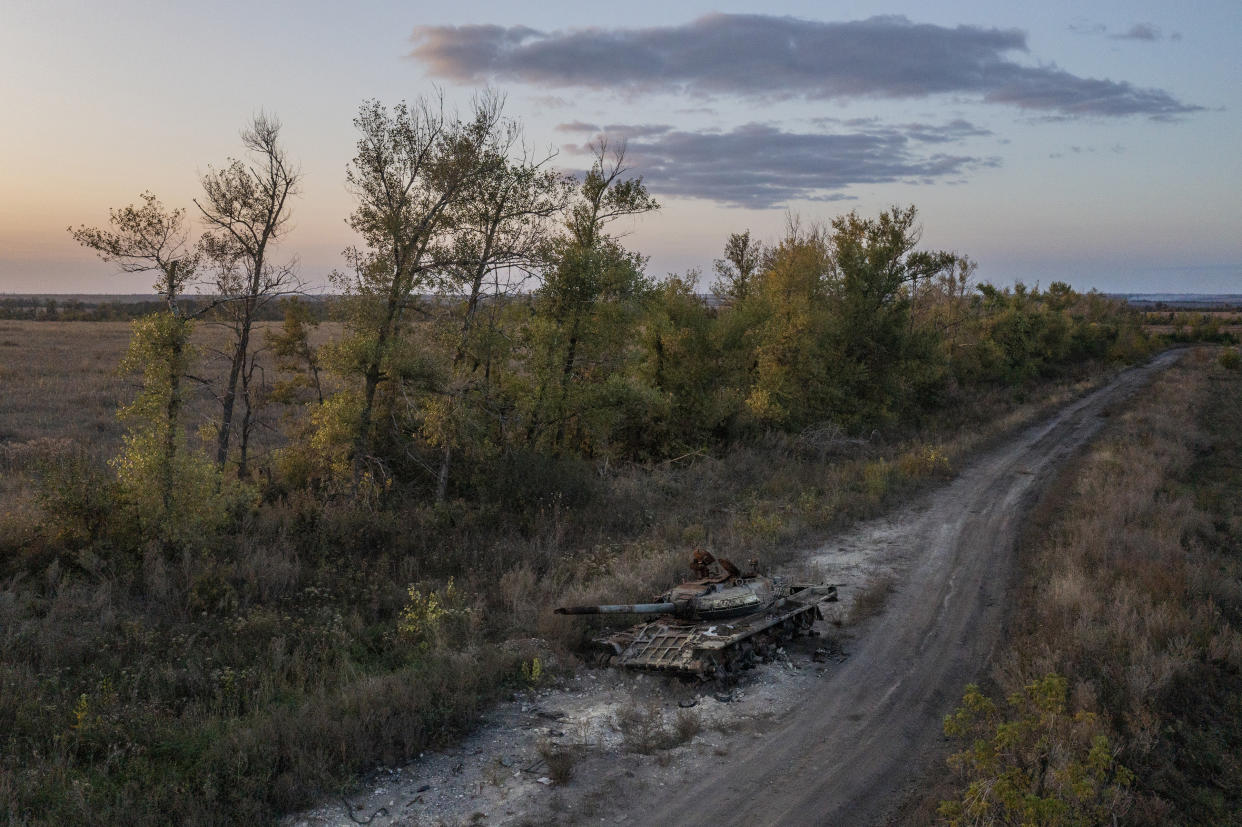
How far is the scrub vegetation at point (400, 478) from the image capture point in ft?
31.5

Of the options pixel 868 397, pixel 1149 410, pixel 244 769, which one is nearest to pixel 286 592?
pixel 244 769

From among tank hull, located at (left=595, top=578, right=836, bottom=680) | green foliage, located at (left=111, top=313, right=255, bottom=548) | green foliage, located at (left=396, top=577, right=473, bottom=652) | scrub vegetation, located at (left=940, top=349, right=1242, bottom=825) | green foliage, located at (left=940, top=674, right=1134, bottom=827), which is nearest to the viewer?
green foliage, located at (left=940, top=674, right=1134, bottom=827)

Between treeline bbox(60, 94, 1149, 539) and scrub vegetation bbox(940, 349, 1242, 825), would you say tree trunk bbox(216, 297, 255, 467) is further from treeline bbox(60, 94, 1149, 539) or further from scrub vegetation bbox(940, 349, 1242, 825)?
scrub vegetation bbox(940, 349, 1242, 825)

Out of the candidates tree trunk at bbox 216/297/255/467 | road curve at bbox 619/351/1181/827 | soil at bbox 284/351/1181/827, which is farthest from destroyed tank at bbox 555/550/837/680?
tree trunk at bbox 216/297/255/467

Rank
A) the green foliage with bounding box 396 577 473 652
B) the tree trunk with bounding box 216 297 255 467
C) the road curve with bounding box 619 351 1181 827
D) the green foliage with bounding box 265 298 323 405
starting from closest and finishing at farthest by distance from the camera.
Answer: the road curve with bounding box 619 351 1181 827
the green foliage with bounding box 396 577 473 652
the tree trunk with bounding box 216 297 255 467
the green foliage with bounding box 265 298 323 405

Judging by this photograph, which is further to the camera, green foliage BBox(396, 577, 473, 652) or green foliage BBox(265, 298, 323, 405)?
green foliage BBox(265, 298, 323, 405)

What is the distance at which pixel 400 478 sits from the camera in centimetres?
2102

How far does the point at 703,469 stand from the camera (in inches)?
1017

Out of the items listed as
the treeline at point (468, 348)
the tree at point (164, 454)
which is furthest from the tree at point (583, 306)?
the tree at point (164, 454)

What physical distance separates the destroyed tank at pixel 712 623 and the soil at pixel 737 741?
1.05 ft

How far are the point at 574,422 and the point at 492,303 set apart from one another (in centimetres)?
505

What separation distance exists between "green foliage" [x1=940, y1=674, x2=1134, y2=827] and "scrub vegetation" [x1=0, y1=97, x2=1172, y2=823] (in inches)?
219

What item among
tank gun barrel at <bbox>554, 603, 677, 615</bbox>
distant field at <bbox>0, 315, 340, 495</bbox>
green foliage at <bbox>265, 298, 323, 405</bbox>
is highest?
green foliage at <bbox>265, 298, 323, 405</bbox>

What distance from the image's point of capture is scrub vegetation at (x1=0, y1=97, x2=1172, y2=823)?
31.5ft
